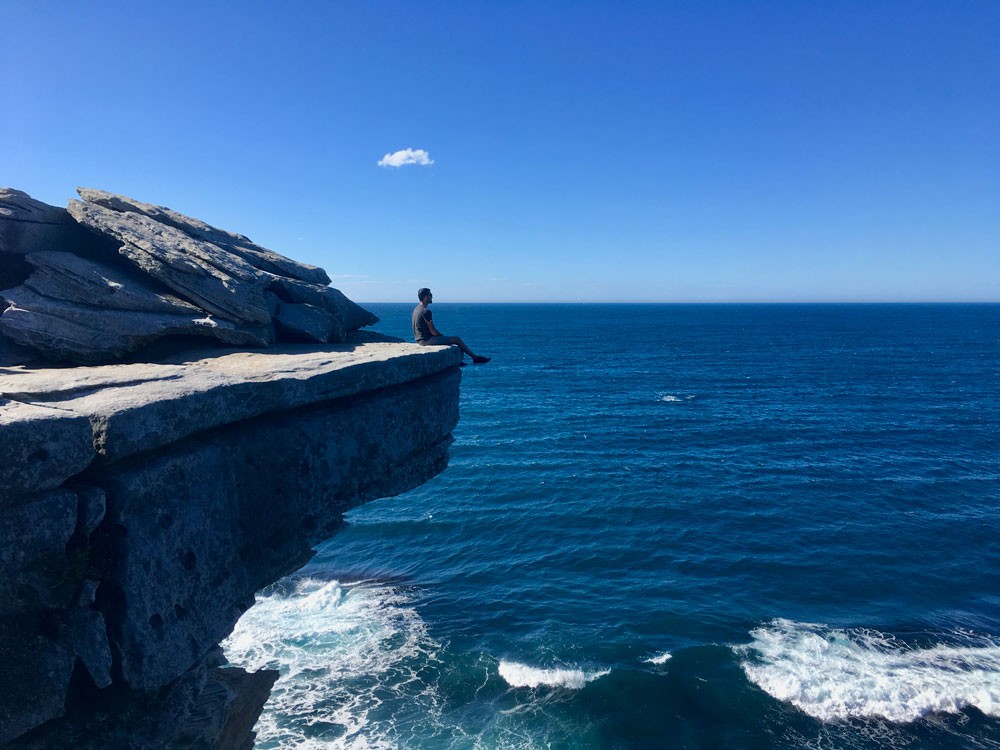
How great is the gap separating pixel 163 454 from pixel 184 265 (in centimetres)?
389

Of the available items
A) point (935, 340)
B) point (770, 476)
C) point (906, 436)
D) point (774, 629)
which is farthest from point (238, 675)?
point (935, 340)

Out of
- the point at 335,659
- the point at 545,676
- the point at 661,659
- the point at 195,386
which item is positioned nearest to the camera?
the point at 195,386

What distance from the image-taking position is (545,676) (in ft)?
63.6

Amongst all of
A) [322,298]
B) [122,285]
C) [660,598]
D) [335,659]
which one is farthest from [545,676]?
[122,285]

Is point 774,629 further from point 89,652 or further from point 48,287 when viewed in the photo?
point 48,287

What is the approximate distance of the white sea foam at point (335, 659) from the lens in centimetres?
1714

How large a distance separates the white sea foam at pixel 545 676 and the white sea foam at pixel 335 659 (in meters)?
2.58

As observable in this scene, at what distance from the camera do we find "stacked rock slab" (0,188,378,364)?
316 inches

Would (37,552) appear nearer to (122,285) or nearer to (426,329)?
(122,285)

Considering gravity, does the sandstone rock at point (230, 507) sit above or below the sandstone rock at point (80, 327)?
below

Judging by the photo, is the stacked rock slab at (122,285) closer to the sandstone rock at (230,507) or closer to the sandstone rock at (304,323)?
the sandstone rock at (304,323)

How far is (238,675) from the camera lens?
1007 cm

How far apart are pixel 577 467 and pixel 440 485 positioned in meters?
8.92

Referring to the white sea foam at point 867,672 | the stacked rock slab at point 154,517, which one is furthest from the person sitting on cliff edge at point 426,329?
the white sea foam at point 867,672
